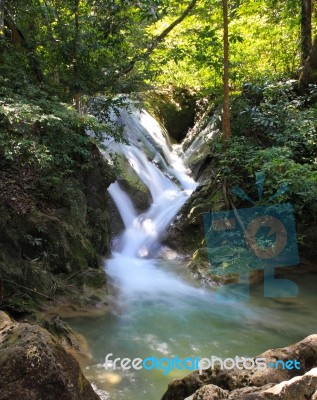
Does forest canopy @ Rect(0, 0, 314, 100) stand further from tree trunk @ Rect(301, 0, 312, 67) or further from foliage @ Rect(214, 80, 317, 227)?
tree trunk @ Rect(301, 0, 312, 67)

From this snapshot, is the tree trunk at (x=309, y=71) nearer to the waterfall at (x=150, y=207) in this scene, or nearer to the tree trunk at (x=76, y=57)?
the waterfall at (x=150, y=207)

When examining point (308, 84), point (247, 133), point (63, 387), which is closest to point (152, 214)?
point (247, 133)

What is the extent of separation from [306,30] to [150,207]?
6591 mm

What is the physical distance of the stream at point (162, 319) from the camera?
12.7ft

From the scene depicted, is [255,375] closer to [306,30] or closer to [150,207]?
[150,207]

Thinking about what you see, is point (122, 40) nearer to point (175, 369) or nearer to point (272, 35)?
point (272, 35)

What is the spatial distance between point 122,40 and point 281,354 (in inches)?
276

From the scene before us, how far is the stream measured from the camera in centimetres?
387

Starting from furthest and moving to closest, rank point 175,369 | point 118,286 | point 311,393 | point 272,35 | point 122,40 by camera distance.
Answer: point 272,35 → point 122,40 → point 118,286 → point 175,369 → point 311,393

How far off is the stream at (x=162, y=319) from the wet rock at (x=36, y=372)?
139 centimetres

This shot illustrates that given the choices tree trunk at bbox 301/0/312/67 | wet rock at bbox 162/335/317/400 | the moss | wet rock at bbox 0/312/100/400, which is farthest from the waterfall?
tree trunk at bbox 301/0/312/67

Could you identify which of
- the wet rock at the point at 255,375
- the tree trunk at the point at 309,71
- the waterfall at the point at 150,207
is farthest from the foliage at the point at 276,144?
the wet rock at the point at 255,375

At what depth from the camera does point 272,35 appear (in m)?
11.2

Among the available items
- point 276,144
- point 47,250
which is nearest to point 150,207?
point 276,144
